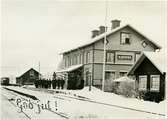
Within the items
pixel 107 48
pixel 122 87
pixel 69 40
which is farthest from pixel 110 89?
pixel 69 40

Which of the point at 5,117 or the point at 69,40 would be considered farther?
the point at 69,40

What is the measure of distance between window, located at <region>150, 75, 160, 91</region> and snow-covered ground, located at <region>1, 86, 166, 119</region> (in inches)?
5.8

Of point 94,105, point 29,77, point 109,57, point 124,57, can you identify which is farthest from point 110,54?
point 29,77

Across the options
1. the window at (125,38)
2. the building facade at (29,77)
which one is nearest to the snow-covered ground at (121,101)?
the building facade at (29,77)

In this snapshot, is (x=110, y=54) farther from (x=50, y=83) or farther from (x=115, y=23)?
(x=50, y=83)

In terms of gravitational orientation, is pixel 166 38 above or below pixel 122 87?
above

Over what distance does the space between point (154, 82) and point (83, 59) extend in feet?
2.27

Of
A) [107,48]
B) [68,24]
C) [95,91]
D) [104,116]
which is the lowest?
[104,116]

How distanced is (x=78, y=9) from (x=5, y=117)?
47.6 inches

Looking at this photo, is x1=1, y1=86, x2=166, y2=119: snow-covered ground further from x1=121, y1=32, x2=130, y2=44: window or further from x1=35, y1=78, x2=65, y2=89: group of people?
x1=121, y1=32, x2=130, y2=44: window

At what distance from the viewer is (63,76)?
10.1ft

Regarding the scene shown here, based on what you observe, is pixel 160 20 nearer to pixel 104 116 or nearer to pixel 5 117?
pixel 104 116

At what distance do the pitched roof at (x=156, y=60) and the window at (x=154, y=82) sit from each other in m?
0.08

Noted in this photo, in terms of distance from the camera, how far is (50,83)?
3.07m
